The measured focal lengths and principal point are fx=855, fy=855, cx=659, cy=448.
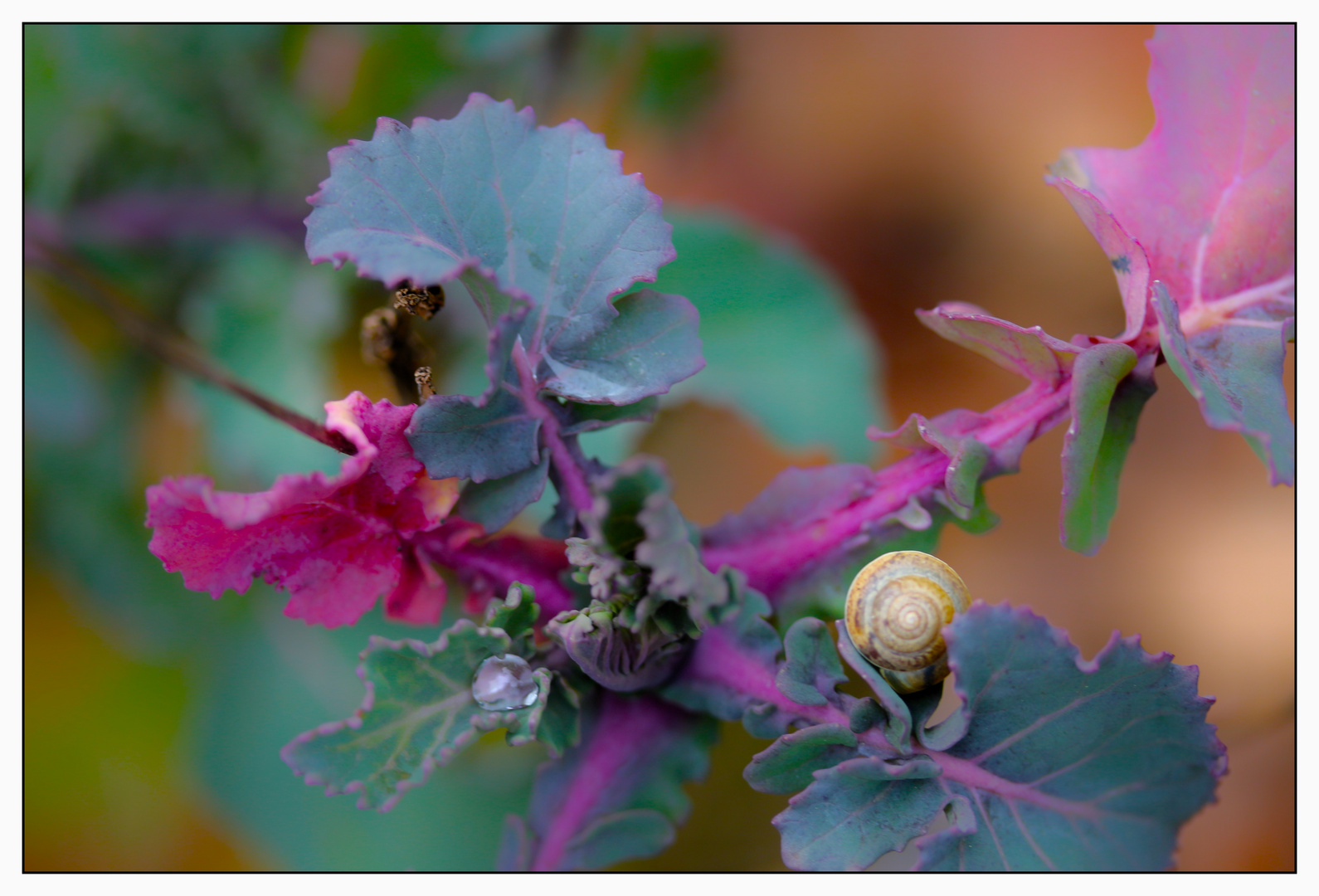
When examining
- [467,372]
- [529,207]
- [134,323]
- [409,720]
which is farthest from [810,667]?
[134,323]

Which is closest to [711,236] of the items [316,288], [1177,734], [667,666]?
[316,288]

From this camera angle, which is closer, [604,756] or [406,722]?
[406,722]

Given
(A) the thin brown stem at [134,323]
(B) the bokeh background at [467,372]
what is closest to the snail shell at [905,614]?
(B) the bokeh background at [467,372]

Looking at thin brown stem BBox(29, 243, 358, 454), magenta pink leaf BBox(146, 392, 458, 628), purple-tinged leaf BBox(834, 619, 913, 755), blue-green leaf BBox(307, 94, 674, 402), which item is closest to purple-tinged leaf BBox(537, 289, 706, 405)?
blue-green leaf BBox(307, 94, 674, 402)

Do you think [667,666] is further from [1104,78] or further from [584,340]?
[1104,78]

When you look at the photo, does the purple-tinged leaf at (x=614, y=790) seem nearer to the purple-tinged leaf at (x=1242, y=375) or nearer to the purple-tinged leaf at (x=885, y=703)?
the purple-tinged leaf at (x=885, y=703)

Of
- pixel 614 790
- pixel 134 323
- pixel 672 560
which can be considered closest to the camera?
pixel 672 560

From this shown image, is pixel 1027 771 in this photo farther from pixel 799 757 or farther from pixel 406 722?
pixel 406 722

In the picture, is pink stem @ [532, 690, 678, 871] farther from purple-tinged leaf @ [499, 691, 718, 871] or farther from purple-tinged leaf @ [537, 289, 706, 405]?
purple-tinged leaf @ [537, 289, 706, 405]
